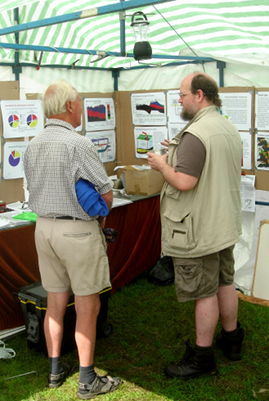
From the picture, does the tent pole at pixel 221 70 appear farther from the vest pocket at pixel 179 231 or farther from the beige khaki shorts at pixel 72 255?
the beige khaki shorts at pixel 72 255

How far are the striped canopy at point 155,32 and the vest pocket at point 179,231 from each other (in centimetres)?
144

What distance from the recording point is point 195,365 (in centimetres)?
284

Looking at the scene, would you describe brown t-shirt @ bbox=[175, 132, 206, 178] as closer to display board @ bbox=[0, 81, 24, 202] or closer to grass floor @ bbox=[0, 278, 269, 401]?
grass floor @ bbox=[0, 278, 269, 401]

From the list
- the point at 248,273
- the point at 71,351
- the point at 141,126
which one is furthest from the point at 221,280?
the point at 141,126

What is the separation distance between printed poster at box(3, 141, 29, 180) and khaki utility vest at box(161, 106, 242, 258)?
80.2 inches

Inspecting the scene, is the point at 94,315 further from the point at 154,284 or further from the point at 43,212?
the point at 154,284

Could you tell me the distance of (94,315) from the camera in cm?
262

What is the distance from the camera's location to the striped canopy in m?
3.35

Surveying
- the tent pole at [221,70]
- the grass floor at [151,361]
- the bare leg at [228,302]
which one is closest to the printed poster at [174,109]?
the tent pole at [221,70]

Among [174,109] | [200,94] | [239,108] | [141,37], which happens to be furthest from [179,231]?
[174,109]

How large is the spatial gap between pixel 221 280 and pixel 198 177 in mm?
766

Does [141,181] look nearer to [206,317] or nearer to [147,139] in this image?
[147,139]

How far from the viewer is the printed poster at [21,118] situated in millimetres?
4098

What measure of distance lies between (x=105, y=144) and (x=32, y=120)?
1.08 meters
